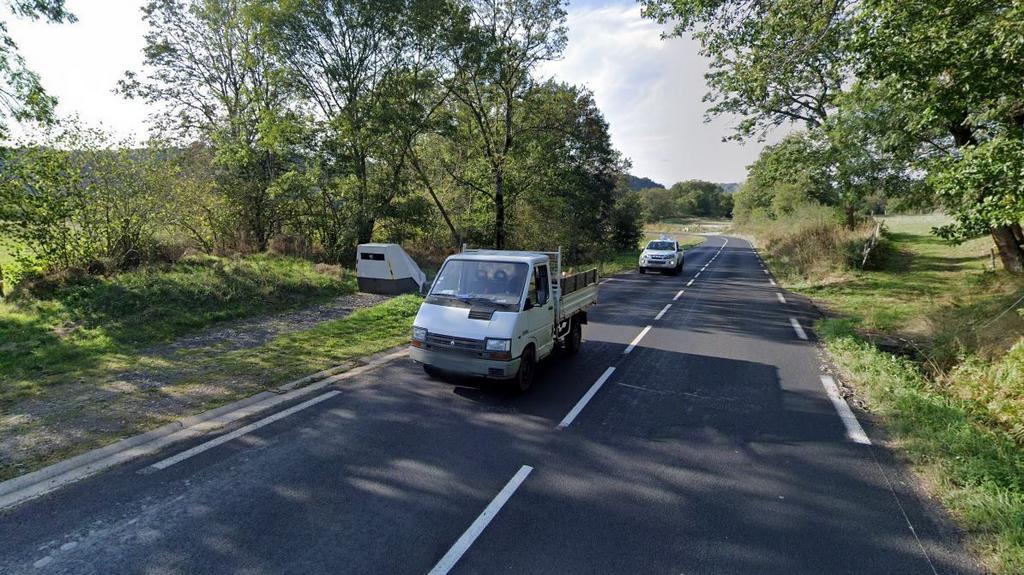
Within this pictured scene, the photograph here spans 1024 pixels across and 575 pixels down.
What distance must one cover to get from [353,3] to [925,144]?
18.6m

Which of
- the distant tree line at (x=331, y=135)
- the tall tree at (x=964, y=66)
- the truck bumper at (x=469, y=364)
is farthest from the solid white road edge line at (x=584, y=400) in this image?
the distant tree line at (x=331, y=135)

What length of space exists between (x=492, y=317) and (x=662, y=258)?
18674 mm

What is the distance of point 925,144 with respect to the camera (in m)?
12.6

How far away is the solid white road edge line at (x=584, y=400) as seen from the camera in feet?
17.8

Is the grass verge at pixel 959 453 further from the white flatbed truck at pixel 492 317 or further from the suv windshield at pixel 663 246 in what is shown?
the suv windshield at pixel 663 246

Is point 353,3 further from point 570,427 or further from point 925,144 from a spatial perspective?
point 925,144

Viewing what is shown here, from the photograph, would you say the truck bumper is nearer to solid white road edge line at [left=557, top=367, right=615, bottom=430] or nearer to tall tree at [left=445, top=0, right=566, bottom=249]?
solid white road edge line at [left=557, top=367, right=615, bottom=430]

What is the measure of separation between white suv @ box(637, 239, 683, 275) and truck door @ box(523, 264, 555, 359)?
17.1m

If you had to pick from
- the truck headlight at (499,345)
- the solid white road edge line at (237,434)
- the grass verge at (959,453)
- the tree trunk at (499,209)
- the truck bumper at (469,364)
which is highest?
the tree trunk at (499,209)

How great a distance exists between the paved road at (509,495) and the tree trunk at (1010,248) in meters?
12.1

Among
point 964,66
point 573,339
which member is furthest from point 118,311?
point 964,66

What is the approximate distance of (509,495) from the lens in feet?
12.8

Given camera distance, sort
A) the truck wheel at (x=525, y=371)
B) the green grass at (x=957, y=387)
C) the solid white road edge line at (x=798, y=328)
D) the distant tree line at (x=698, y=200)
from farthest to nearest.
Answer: the distant tree line at (x=698, y=200)
the solid white road edge line at (x=798, y=328)
the truck wheel at (x=525, y=371)
the green grass at (x=957, y=387)

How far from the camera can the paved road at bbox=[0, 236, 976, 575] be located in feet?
10.3
